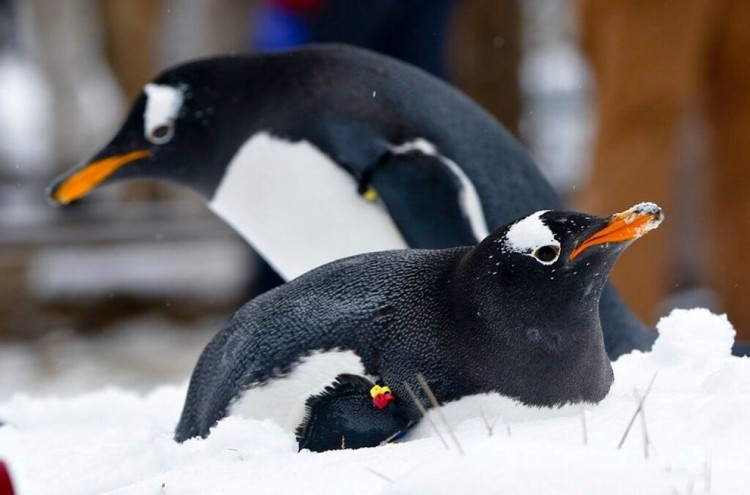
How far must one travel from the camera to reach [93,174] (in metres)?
1.92

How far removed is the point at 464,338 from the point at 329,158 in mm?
698

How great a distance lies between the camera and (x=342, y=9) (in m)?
3.21

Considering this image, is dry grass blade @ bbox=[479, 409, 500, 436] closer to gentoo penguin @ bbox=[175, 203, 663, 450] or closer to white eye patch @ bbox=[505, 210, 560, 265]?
gentoo penguin @ bbox=[175, 203, 663, 450]

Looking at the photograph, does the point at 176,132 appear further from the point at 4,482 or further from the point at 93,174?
the point at 4,482

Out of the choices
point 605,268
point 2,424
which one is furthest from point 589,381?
point 2,424

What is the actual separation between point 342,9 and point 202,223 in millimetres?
2405

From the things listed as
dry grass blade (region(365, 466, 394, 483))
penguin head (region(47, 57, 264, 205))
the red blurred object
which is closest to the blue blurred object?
penguin head (region(47, 57, 264, 205))

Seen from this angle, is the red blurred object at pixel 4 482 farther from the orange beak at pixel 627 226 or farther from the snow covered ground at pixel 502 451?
the orange beak at pixel 627 226

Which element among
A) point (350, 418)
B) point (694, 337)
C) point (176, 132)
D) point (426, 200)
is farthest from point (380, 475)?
point (176, 132)

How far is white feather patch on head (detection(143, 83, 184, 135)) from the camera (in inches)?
74.4

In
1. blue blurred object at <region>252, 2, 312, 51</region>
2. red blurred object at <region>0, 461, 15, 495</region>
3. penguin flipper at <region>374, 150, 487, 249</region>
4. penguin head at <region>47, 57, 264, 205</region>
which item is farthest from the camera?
blue blurred object at <region>252, 2, 312, 51</region>

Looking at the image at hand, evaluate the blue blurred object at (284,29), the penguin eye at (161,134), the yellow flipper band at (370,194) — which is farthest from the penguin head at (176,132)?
the blue blurred object at (284,29)

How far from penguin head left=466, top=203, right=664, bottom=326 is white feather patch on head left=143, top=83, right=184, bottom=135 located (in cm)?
86

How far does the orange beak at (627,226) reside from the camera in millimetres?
1084
